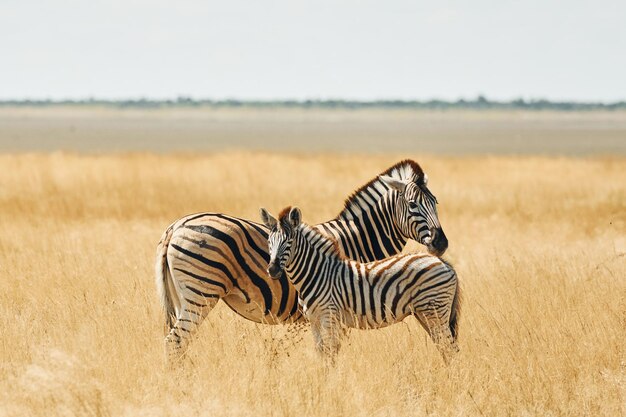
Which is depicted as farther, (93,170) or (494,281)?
(93,170)

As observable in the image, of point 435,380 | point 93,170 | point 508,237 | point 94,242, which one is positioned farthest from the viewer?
point 93,170

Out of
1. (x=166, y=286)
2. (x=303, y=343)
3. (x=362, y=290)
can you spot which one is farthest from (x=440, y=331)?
(x=166, y=286)

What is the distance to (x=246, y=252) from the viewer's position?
25.5 ft

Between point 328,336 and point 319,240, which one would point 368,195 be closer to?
point 319,240

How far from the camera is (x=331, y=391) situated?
22.8ft

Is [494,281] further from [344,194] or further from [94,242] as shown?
[344,194]

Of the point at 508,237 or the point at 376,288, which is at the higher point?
the point at 376,288

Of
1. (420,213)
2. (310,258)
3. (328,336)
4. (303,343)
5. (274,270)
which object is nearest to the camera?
(274,270)

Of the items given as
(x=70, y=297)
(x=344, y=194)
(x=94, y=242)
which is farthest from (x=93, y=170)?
(x=70, y=297)

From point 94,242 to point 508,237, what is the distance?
7030 mm

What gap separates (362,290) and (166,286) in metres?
1.71

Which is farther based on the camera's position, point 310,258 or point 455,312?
point 455,312

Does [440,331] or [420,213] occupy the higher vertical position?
[420,213]

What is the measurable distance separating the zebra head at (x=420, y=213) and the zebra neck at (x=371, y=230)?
0.41 feet
